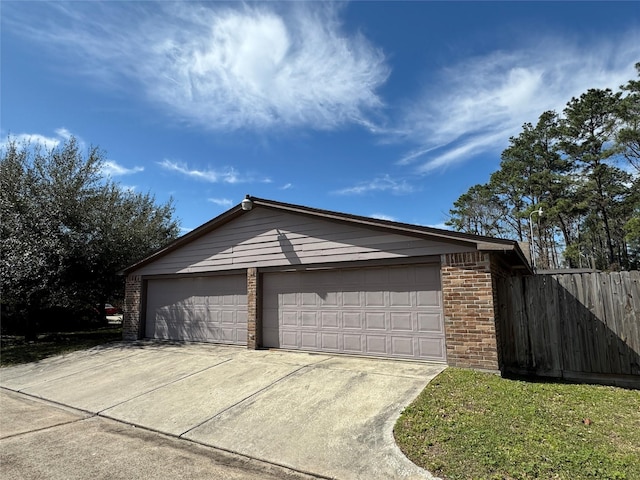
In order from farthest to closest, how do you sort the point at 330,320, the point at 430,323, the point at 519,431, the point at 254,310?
the point at 254,310 → the point at 330,320 → the point at 430,323 → the point at 519,431

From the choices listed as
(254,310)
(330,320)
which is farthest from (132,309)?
(330,320)

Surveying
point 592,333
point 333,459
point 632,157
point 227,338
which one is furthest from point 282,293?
point 632,157

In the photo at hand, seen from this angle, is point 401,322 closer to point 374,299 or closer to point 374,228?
point 374,299

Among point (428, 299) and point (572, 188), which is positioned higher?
point (572, 188)

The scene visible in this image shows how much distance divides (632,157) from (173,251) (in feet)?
110

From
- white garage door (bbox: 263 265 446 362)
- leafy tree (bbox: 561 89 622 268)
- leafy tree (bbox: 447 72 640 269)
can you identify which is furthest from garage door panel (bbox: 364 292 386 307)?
leafy tree (bbox: 561 89 622 268)

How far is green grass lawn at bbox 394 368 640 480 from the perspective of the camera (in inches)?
138

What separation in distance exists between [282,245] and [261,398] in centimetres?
421

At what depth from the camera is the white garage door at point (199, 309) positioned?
10.2 meters

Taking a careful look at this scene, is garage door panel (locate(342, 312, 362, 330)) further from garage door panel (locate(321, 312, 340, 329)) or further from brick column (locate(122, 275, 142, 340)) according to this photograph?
brick column (locate(122, 275, 142, 340))

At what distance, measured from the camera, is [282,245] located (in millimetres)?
A: 9453

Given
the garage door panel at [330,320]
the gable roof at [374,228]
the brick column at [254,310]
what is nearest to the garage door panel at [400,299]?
the gable roof at [374,228]

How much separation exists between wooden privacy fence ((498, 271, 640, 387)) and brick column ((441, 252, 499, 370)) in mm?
830

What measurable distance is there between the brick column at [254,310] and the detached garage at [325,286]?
1.0 inches
